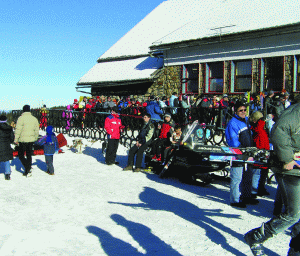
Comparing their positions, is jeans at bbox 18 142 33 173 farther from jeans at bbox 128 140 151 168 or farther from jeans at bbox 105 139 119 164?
jeans at bbox 128 140 151 168

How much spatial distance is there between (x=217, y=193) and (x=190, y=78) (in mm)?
13581

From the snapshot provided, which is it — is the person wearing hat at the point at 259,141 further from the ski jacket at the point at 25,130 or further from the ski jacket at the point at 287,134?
the ski jacket at the point at 25,130

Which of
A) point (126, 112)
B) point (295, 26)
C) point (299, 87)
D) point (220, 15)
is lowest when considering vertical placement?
point (126, 112)

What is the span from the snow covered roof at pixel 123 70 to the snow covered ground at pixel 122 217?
45.4ft

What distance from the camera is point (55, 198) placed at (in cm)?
809

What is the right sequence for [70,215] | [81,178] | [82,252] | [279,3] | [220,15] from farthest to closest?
[220,15], [279,3], [81,178], [70,215], [82,252]

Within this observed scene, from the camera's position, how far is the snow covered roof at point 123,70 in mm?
23781

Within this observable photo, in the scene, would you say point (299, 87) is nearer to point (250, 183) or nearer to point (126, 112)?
point (126, 112)

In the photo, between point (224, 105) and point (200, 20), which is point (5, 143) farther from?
point (200, 20)

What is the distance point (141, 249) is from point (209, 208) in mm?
2564

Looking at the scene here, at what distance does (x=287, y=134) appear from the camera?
4078 mm

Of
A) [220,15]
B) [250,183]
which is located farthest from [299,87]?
[250,183]

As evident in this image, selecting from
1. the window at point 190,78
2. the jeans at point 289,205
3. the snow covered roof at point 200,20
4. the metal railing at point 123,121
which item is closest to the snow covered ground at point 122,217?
the jeans at point 289,205

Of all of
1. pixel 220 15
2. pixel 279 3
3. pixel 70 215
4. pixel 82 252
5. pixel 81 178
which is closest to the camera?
pixel 82 252
